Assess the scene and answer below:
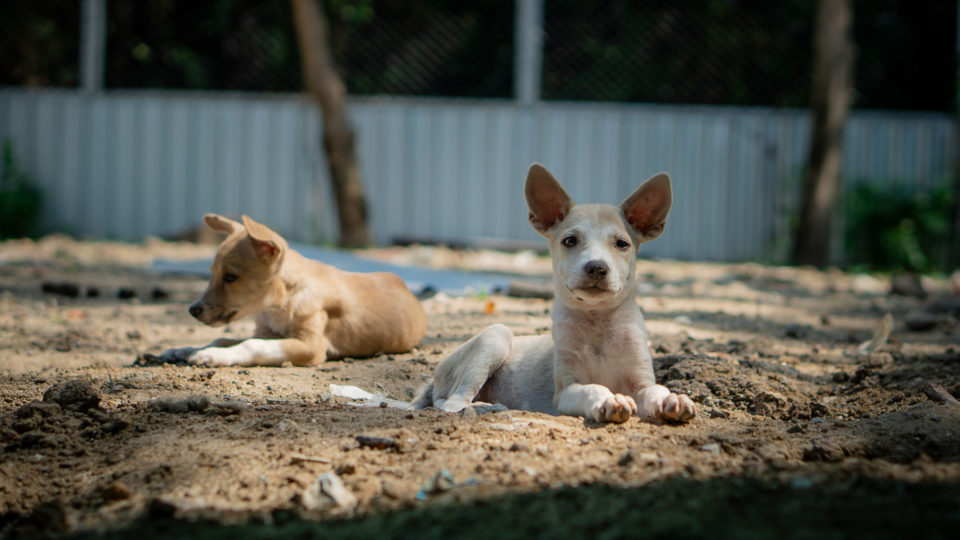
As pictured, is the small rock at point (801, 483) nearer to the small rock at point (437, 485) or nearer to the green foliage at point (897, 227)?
the small rock at point (437, 485)

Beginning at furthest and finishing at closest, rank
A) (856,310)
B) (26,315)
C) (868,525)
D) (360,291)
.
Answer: (856,310)
(26,315)
(360,291)
(868,525)

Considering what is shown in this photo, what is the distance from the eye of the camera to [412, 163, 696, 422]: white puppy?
3.92 metres

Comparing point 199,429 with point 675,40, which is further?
point 675,40

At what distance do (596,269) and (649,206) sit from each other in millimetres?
778

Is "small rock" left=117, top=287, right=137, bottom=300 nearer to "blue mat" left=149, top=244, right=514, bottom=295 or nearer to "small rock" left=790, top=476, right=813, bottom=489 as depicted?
"blue mat" left=149, top=244, right=514, bottom=295

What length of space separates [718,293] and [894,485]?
6.50 metres

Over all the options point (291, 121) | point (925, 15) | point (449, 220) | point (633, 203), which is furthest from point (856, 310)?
point (291, 121)

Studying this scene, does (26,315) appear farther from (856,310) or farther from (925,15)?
(925,15)

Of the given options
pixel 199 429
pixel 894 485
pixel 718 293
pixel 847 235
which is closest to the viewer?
pixel 894 485

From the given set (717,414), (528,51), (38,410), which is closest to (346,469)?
(38,410)

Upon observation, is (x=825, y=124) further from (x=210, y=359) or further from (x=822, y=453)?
(x=822, y=453)

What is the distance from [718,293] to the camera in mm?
9102

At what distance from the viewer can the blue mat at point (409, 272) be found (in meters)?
8.55

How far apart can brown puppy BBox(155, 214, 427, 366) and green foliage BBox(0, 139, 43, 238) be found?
877cm
